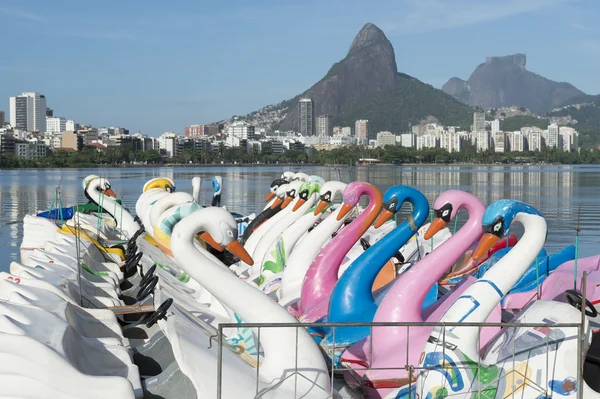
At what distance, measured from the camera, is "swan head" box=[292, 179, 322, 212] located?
43.3ft

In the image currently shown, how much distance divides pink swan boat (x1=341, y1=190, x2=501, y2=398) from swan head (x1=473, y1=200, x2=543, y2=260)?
0.70 metres

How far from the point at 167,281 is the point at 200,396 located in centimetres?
539

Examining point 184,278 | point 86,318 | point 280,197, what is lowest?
point 184,278

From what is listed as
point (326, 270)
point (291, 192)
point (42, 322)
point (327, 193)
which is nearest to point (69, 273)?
point (326, 270)

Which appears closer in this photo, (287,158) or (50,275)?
(50,275)

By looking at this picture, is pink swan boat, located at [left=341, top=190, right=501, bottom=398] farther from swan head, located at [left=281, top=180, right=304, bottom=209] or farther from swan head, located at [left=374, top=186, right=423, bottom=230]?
swan head, located at [left=281, top=180, right=304, bottom=209]

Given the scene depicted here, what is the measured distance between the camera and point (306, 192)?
13.3 m

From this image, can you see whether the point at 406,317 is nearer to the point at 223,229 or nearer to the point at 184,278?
the point at 223,229

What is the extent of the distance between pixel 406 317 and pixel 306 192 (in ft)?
20.3

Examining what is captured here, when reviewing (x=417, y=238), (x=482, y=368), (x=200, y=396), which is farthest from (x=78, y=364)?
(x=417, y=238)

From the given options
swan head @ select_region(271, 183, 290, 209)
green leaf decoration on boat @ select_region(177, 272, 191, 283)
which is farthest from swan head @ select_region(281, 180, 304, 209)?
green leaf decoration on boat @ select_region(177, 272, 191, 283)

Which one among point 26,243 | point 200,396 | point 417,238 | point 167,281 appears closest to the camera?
point 200,396

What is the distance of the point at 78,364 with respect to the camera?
232 inches

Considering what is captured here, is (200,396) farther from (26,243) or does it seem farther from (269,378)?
(26,243)
